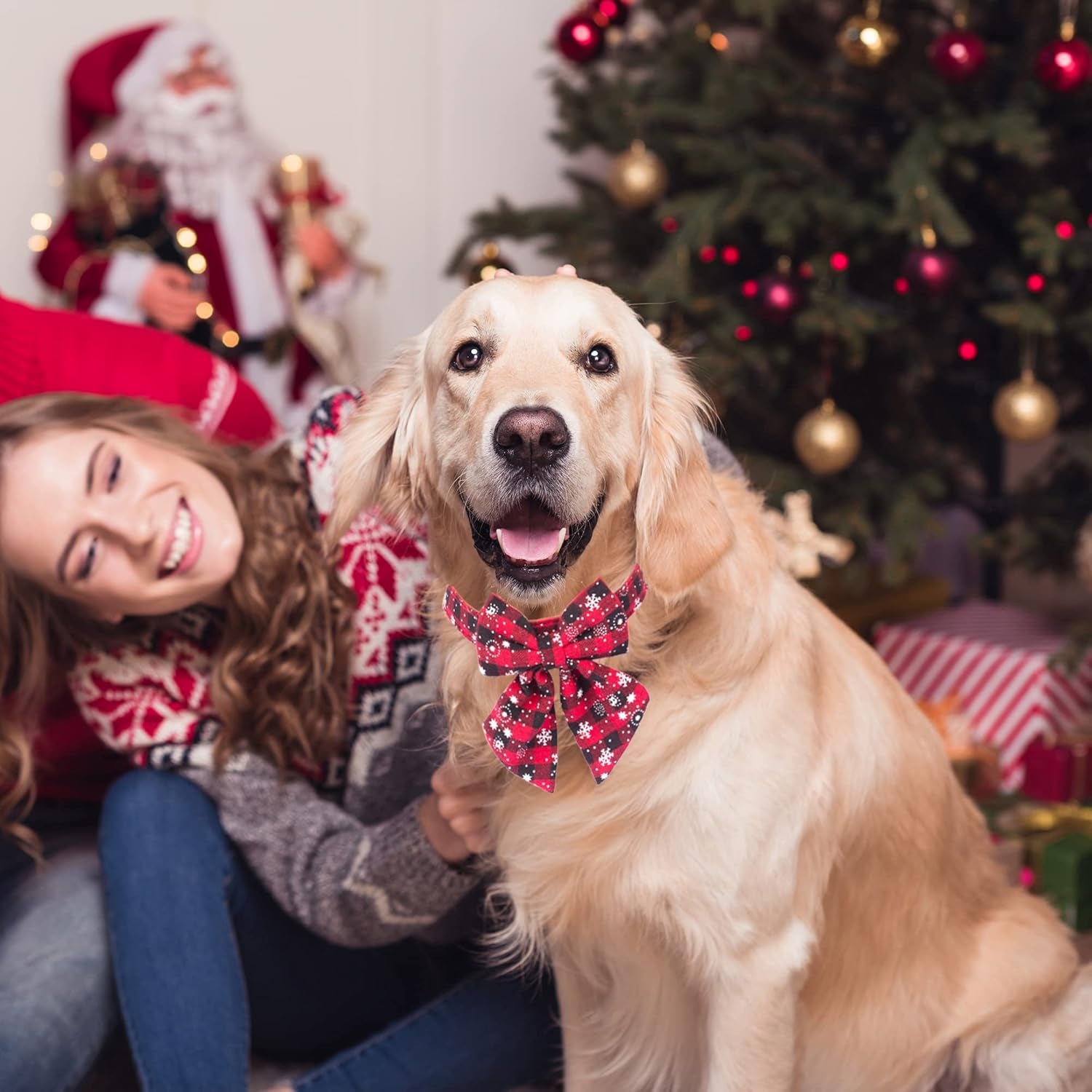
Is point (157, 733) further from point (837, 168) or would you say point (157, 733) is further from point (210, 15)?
point (210, 15)

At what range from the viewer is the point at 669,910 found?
1179 millimetres

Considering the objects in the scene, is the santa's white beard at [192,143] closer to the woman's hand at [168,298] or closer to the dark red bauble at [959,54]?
the woman's hand at [168,298]

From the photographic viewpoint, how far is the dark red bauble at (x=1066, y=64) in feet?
7.00

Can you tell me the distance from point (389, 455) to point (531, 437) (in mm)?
281

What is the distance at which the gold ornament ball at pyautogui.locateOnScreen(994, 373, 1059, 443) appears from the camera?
7.56 feet

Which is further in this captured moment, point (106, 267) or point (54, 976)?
point (106, 267)

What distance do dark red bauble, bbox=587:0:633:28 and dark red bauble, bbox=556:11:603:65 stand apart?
1cm

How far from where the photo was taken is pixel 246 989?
1.54 meters

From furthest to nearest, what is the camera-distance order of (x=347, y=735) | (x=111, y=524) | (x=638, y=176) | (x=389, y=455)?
(x=638, y=176) → (x=347, y=735) → (x=111, y=524) → (x=389, y=455)

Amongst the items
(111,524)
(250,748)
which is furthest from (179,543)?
(250,748)

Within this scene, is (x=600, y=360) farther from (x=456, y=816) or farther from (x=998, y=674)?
(x=998, y=674)

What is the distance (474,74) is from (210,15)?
76 centimetres

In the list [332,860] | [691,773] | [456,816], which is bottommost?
[332,860]

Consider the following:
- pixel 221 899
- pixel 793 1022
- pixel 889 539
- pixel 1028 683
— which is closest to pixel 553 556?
pixel 793 1022
